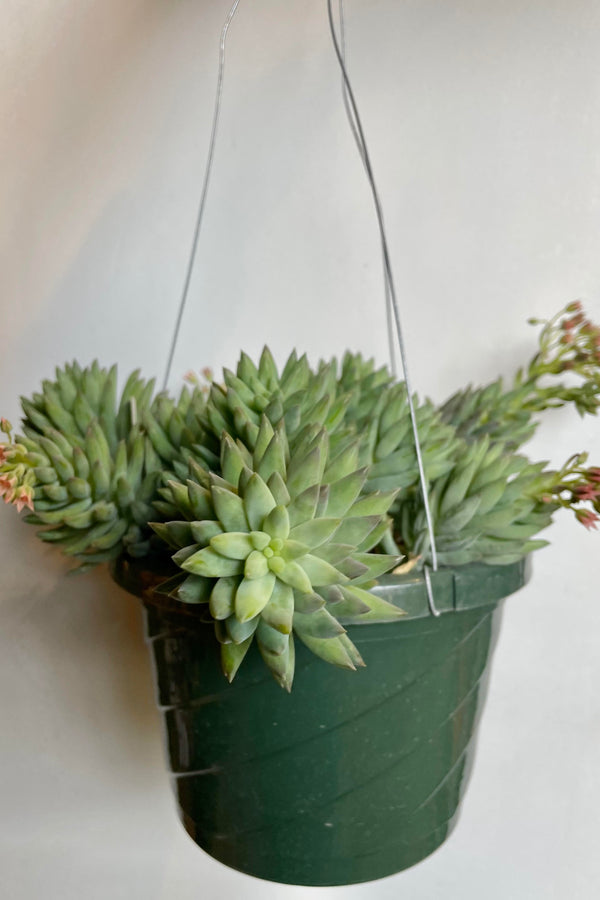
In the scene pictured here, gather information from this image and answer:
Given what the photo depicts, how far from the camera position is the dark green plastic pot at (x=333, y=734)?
1.97ft

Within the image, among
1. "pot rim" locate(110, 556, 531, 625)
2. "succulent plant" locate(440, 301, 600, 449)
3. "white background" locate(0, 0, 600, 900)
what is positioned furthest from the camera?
"white background" locate(0, 0, 600, 900)

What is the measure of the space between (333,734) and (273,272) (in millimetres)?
567

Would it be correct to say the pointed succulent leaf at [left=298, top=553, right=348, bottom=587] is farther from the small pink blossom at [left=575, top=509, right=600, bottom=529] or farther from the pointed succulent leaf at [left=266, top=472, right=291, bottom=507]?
the small pink blossom at [left=575, top=509, right=600, bottom=529]

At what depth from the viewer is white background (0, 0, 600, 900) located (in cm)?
92

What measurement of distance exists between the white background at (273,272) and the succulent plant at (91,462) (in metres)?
0.29

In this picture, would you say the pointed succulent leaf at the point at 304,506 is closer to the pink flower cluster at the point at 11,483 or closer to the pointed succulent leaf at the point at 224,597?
the pointed succulent leaf at the point at 224,597

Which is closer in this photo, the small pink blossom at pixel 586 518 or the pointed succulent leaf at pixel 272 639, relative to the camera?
the pointed succulent leaf at pixel 272 639

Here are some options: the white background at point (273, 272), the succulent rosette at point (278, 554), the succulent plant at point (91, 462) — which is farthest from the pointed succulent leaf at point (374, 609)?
the white background at point (273, 272)

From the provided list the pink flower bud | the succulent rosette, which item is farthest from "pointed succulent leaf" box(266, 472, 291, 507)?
the pink flower bud

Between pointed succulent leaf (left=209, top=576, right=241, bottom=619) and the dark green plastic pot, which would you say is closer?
pointed succulent leaf (left=209, top=576, right=241, bottom=619)

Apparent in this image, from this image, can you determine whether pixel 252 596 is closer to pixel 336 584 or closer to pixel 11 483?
pixel 336 584

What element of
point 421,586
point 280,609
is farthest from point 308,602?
point 421,586

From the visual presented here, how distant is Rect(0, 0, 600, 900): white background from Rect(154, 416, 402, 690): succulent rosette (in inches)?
18.1

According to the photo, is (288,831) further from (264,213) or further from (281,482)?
(264,213)
